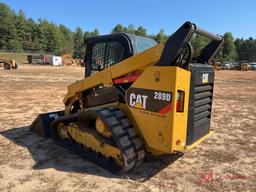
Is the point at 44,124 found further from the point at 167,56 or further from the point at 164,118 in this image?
the point at 167,56

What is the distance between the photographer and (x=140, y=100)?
4.53 meters

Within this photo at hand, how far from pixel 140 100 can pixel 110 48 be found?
4.69ft

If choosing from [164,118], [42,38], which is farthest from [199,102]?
[42,38]

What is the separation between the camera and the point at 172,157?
5.50m

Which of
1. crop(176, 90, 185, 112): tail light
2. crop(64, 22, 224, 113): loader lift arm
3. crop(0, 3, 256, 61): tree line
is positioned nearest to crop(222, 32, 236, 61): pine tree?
crop(0, 3, 256, 61): tree line

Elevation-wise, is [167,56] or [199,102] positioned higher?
[167,56]

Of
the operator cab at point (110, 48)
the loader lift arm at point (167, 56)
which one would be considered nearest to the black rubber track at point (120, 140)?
the loader lift arm at point (167, 56)

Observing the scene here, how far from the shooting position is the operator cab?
5117 mm

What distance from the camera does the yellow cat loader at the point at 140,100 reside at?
4164 mm

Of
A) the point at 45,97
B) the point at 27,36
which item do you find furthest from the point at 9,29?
the point at 45,97

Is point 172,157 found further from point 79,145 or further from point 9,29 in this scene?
point 9,29

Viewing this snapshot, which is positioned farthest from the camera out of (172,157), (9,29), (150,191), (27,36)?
(27,36)

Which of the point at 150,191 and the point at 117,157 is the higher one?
the point at 117,157

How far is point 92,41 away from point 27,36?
11174 cm
